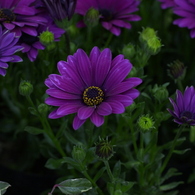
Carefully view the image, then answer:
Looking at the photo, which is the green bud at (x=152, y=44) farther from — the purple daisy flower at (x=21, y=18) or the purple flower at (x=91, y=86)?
the purple daisy flower at (x=21, y=18)

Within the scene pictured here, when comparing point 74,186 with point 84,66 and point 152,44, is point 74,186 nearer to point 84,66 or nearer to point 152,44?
point 84,66

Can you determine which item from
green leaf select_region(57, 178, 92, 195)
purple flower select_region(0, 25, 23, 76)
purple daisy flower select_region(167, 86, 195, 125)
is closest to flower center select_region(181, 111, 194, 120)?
purple daisy flower select_region(167, 86, 195, 125)

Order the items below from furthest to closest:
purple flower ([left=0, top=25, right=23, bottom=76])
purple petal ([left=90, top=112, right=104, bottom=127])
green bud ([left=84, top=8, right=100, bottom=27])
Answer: green bud ([left=84, top=8, right=100, bottom=27]) < purple flower ([left=0, top=25, right=23, bottom=76]) < purple petal ([left=90, top=112, right=104, bottom=127])

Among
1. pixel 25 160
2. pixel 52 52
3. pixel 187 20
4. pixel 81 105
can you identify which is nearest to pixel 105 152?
pixel 81 105

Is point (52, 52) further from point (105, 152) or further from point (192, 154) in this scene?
point (192, 154)

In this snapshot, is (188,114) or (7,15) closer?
(188,114)

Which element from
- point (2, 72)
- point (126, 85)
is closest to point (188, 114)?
point (126, 85)

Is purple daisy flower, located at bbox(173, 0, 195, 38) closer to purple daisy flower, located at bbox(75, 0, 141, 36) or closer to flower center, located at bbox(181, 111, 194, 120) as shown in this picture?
purple daisy flower, located at bbox(75, 0, 141, 36)
